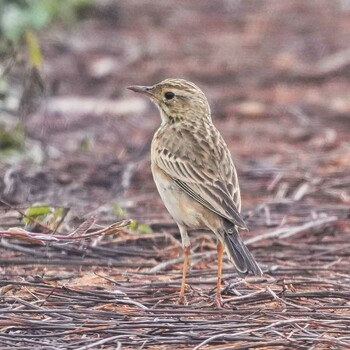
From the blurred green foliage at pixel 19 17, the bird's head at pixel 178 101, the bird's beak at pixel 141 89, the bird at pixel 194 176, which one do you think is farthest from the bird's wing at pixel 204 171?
the blurred green foliage at pixel 19 17

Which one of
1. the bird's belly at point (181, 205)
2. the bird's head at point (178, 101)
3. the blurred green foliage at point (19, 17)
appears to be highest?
the blurred green foliage at point (19, 17)

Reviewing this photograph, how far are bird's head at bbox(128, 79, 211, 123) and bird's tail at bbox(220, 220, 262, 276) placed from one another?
1.23 metres

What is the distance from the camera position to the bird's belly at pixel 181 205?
6.99 meters

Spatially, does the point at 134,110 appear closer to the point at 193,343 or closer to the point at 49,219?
the point at 49,219

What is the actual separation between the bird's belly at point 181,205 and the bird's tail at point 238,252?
0.19 m

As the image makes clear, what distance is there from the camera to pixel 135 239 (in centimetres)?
820

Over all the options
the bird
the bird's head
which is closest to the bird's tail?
the bird

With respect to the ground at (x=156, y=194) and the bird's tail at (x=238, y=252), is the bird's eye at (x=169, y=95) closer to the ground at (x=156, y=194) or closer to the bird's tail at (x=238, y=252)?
the ground at (x=156, y=194)

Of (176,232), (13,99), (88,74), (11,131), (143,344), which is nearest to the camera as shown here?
(143,344)

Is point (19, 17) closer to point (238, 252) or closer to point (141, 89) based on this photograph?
point (141, 89)

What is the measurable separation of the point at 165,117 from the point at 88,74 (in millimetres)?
7484

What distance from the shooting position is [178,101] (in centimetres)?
793

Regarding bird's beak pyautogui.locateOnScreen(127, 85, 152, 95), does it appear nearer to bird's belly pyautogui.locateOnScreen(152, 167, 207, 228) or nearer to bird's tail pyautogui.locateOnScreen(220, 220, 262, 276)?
bird's belly pyautogui.locateOnScreen(152, 167, 207, 228)

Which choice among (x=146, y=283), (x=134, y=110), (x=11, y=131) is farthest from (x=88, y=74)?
(x=146, y=283)
